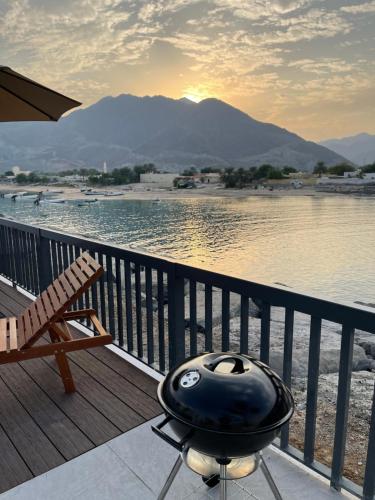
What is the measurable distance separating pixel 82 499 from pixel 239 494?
2.48 ft

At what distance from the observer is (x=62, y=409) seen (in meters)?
2.50

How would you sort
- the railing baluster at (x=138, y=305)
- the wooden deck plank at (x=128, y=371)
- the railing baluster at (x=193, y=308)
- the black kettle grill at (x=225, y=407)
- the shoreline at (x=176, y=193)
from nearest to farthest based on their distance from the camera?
the black kettle grill at (x=225, y=407)
the railing baluster at (x=193, y=308)
the wooden deck plank at (x=128, y=371)
the railing baluster at (x=138, y=305)
the shoreline at (x=176, y=193)

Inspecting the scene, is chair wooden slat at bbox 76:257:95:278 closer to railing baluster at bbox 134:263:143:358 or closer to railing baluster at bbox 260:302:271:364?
railing baluster at bbox 134:263:143:358

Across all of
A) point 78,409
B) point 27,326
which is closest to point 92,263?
point 27,326

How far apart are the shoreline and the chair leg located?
7643 centimetres

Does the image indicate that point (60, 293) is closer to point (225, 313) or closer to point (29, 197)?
point (225, 313)

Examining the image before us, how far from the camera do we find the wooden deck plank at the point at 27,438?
6.65 ft

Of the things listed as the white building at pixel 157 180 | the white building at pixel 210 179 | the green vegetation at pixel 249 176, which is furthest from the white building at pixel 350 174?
the white building at pixel 157 180

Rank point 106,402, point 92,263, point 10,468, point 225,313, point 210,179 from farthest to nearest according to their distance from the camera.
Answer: point 210,179, point 92,263, point 106,402, point 225,313, point 10,468

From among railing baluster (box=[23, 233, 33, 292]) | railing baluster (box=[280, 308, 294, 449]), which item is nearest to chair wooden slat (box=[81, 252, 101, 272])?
railing baluster (box=[280, 308, 294, 449])

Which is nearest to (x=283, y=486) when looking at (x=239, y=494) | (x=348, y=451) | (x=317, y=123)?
(x=239, y=494)

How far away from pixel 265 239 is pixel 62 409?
3523 centimetres

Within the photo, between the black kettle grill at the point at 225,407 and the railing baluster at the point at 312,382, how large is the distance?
49 centimetres

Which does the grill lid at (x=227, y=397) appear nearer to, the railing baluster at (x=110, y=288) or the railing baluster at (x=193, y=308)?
the railing baluster at (x=193, y=308)
